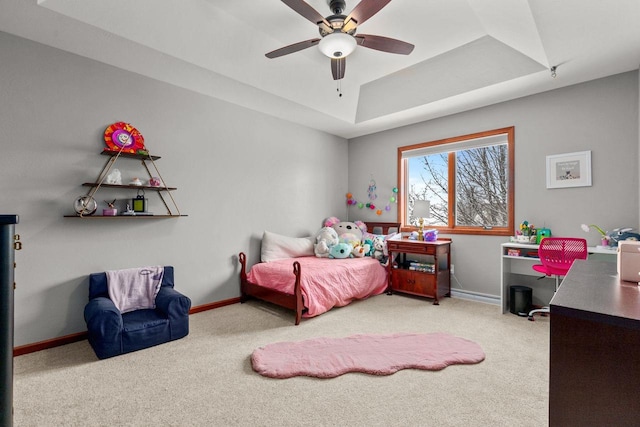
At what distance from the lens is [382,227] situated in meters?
5.09

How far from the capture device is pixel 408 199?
4.96 meters

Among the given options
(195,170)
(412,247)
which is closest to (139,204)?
(195,170)

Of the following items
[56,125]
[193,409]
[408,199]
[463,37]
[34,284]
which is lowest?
[193,409]

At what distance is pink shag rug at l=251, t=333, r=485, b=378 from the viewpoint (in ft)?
7.31

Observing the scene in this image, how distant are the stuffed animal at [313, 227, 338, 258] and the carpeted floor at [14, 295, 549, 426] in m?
1.56

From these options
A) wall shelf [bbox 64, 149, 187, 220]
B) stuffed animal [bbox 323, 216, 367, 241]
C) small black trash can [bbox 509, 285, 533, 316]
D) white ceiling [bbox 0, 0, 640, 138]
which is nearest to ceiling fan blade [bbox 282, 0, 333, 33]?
white ceiling [bbox 0, 0, 640, 138]

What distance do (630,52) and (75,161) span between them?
5174mm

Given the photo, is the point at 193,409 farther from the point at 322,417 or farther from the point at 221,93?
the point at 221,93

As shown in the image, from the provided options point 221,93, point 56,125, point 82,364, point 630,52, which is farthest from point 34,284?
point 630,52

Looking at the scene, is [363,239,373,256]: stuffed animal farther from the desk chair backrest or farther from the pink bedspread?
the desk chair backrest

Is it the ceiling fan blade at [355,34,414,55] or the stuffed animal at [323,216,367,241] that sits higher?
the ceiling fan blade at [355,34,414,55]

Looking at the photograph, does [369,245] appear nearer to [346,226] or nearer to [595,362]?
[346,226]

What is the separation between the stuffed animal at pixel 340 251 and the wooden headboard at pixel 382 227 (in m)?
0.99

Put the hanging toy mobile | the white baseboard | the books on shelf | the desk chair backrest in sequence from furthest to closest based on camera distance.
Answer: the hanging toy mobile
the books on shelf
the white baseboard
the desk chair backrest
